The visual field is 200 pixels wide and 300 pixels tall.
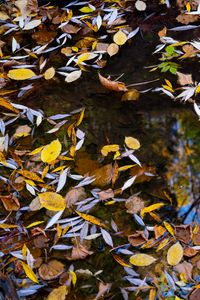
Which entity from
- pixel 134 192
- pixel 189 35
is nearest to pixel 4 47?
pixel 189 35

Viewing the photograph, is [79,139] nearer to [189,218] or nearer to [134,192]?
[134,192]

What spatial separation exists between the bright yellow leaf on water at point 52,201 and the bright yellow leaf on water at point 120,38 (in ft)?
4.18

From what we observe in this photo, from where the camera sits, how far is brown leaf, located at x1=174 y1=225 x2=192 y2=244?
1.88 meters

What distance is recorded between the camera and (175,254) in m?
1.83

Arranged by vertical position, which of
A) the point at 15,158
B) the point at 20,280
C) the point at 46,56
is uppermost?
the point at 46,56

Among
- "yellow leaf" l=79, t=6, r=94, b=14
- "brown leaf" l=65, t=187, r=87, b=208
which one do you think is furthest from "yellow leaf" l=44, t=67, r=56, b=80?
"brown leaf" l=65, t=187, r=87, b=208

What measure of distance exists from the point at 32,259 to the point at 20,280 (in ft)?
0.36

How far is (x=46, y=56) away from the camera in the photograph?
2.75 metres

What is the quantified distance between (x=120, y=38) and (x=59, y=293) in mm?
1809

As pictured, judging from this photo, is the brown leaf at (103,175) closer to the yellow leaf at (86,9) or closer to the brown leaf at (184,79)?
the brown leaf at (184,79)

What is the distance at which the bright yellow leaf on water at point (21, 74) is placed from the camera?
8.52 feet

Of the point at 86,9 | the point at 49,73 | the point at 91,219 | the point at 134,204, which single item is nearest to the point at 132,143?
the point at 134,204

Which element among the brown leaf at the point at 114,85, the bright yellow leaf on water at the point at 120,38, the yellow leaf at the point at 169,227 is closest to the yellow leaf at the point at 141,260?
the yellow leaf at the point at 169,227

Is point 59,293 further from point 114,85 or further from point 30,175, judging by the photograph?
point 114,85
